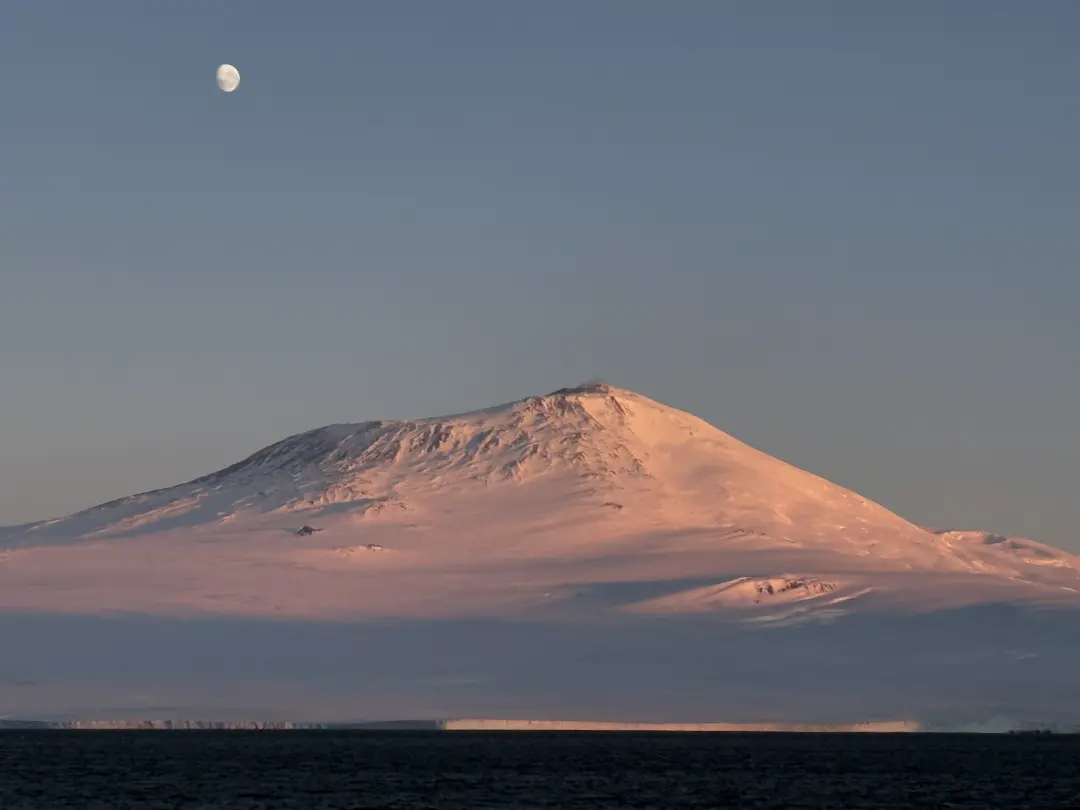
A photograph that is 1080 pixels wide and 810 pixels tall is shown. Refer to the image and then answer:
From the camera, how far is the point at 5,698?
19150 centimetres

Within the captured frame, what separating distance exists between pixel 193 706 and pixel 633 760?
54474 mm

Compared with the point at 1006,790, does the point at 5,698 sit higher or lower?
higher

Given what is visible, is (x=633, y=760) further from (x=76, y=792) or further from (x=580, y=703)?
(x=76, y=792)

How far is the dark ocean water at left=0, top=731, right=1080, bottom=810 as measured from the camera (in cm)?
10275

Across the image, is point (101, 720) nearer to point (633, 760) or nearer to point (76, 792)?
point (633, 760)

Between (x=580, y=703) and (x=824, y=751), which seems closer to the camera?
(x=824, y=751)

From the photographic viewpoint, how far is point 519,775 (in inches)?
4938

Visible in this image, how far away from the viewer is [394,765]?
138 metres

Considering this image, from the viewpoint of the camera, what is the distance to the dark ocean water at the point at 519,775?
337 ft

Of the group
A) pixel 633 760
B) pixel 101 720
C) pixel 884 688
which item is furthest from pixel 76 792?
pixel 884 688

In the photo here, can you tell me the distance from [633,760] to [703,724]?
31.5m

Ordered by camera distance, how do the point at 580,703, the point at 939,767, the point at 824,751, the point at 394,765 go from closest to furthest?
Answer: 1. the point at 394,765
2. the point at 939,767
3. the point at 824,751
4. the point at 580,703

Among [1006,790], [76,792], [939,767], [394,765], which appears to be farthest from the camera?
[939,767]

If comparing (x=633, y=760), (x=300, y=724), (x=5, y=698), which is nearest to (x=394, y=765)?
(x=633, y=760)
